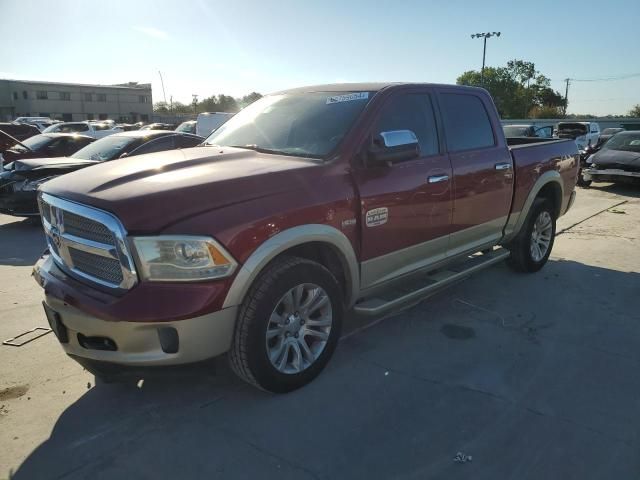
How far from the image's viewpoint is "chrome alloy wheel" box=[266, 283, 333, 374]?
3107 mm

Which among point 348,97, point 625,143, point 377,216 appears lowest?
point 377,216

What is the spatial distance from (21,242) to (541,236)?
7.34 m

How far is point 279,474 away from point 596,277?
4824 mm

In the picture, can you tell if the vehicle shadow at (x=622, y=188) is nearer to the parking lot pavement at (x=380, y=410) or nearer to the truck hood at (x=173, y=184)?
the parking lot pavement at (x=380, y=410)

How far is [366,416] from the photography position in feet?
9.83

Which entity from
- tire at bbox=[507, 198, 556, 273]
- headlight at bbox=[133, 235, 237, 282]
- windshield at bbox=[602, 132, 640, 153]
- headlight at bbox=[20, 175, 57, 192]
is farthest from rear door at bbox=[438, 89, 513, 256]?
windshield at bbox=[602, 132, 640, 153]

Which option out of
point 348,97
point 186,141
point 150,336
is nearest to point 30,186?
point 186,141

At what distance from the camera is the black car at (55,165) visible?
806cm

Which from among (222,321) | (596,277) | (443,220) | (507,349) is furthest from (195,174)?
(596,277)

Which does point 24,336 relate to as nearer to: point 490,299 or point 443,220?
point 443,220

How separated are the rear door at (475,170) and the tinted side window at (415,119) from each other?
20cm

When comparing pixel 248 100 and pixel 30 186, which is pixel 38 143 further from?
pixel 248 100

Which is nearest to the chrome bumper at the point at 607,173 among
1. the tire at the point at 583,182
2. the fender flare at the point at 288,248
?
the tire at the point at 583,182

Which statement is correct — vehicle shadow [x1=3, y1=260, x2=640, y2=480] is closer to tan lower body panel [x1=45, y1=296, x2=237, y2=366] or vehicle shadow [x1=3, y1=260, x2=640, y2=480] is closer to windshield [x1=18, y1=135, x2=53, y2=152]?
tan lower body panel [x1=45, y1=296, x2=237, y2=366]
